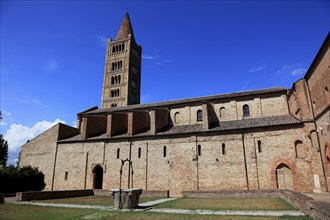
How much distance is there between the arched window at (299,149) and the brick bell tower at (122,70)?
29.6 metres

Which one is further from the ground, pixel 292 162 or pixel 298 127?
pixel 298 127

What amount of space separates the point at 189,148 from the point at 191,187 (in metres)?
3.58

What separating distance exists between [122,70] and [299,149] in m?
34.7

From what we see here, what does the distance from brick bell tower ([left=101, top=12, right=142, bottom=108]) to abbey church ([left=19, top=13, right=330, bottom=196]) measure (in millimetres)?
13070

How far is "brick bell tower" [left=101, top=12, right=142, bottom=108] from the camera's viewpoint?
44438mm

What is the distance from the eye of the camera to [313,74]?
18766 mm

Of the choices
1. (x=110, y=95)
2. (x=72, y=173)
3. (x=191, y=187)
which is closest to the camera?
(x=191, y=187)

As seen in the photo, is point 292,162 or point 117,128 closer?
point 292,162

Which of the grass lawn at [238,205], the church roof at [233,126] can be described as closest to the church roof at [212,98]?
the church roof at [233,126]

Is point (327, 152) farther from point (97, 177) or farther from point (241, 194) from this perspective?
point (97, 177)

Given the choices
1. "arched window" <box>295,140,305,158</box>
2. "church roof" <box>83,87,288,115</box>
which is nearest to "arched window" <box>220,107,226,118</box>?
"church roof" <box>83,87,288,115</box>

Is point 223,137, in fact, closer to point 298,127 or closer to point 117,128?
point 298,127

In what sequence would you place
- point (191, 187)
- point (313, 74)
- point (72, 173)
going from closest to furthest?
1. point (313, 74)
2. point (191, 187)
3. point (72, 173)

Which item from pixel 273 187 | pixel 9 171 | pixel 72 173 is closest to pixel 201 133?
pixel 273 187
